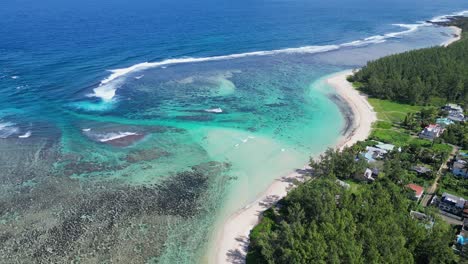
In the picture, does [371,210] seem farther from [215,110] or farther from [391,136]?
[215,110]

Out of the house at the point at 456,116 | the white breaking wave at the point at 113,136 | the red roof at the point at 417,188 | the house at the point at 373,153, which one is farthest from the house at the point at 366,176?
the white breaking wave at the point at 113,136

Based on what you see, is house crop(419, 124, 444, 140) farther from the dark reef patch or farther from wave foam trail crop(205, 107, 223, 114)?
wave foam trail crop(205, 107, 223, 114)

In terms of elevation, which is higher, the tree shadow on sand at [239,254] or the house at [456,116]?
the house at [456,116]

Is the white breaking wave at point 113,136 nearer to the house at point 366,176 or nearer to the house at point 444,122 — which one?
the house at point 366,176

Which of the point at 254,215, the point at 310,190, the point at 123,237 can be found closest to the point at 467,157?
the point at 310,190

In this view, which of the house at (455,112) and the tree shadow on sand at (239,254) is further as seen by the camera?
the house at (455,112)

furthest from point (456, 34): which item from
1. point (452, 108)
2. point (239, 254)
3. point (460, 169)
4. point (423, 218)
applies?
point (239, 254)

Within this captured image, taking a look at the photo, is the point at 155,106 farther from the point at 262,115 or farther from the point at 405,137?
the point at 405,137
